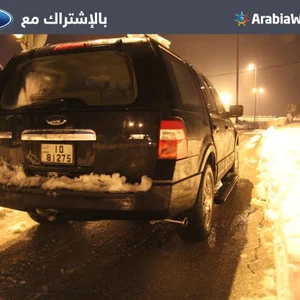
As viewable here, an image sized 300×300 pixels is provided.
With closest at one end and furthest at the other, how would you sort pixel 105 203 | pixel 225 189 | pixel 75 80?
1. pixel 105 203
2. pixel 75 80
3. pixel 225 189

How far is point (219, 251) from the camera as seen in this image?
356cm

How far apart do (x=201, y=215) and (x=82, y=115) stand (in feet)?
5.26

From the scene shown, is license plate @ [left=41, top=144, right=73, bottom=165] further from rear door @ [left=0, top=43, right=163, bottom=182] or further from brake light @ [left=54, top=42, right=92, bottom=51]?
brake light @ [left=54, top=42, right=92, bottom=51]

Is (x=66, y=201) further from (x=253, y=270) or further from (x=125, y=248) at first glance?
(x=253, y=270)

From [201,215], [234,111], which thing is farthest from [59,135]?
[234,111]

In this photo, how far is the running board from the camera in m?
4.33

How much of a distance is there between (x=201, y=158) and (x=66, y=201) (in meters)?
1.39

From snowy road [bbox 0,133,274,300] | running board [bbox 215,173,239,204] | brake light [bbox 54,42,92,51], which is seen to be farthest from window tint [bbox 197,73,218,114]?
brake light [bbox 54,42,92,51]

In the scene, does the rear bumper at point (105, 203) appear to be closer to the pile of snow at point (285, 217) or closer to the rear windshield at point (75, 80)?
the rear windshield at point (75, 80)

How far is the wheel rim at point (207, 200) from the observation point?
3.77 meters

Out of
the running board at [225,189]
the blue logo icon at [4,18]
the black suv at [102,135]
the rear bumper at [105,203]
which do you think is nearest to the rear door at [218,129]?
the running board at [225,189]

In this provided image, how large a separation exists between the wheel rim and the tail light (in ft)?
3.21

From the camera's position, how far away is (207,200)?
3.92 m

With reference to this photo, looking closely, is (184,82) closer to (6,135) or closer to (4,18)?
(6,135)
